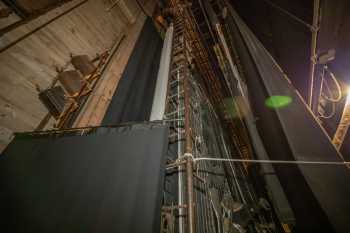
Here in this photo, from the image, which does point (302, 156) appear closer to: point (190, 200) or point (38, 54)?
point (190, 200)

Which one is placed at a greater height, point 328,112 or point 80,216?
point 328,112

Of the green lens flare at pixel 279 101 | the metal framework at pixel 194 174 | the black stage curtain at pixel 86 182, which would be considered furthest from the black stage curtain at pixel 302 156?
the black stage curtain at pixel 86 182

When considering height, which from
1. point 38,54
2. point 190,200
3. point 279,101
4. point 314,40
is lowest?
point 190,200

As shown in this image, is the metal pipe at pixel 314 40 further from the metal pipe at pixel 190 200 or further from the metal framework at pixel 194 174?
the metal pipe at pixel 190 200

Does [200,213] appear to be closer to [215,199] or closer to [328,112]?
[215,199]

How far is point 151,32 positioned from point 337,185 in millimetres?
5128

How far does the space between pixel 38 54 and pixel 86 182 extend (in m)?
2.81

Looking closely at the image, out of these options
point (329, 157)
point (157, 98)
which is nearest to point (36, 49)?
point (157, 98)

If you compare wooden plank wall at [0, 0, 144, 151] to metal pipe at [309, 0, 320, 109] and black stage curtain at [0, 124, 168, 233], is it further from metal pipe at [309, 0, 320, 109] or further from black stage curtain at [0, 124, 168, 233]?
metal pipe at [309, 0, 320, 109]

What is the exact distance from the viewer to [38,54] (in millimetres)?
2936

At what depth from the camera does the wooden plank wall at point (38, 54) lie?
248 centimetres

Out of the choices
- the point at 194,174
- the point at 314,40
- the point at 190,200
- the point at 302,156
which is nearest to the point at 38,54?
the point at 194,174

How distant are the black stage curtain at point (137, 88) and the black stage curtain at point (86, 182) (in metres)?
0.77

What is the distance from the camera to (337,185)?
129 cm
